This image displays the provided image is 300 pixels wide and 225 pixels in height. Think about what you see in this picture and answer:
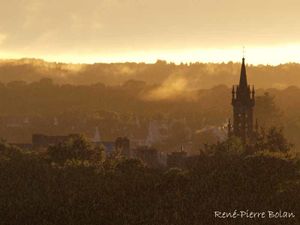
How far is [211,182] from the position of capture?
3255 inches

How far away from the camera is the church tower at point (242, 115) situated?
449 ft

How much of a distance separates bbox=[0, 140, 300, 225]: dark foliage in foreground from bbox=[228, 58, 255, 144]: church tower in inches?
1397

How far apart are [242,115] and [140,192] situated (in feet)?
202

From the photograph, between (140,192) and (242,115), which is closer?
(140,192)

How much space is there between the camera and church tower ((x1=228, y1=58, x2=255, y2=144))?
449ft

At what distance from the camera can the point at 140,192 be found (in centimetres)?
8025

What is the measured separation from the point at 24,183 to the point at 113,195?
1211 cm

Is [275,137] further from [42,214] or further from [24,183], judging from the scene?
[42,214]

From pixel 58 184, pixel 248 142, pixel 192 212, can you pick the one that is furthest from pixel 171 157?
pixel 192 212

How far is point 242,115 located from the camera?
139 metres

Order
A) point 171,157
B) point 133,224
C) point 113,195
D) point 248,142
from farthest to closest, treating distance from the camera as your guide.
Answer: point 171,157
point 248,142
point 113,195
point 133,224

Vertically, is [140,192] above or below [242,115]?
below

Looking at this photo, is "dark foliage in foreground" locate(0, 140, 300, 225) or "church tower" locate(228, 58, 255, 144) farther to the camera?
"church tower" locate(228, 58, 255, 144)

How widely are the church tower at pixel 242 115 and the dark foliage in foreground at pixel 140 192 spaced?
35490 millimetres
